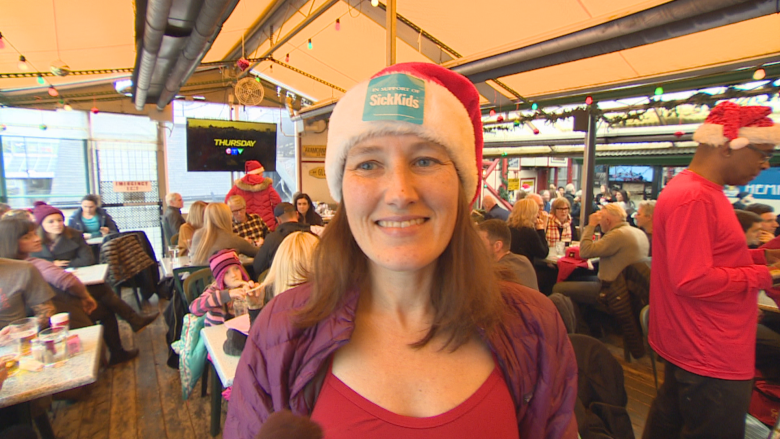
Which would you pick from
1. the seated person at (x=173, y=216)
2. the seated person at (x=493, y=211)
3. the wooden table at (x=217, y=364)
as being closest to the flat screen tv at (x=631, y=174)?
the seated person at (x=493, y=211)

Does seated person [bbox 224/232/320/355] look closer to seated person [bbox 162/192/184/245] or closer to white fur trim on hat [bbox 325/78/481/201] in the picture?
white fur trim on hat [bbox 325/78/481/201]

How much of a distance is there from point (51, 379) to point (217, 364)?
713mm

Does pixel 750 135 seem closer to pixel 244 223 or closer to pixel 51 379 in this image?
pixel 51 379

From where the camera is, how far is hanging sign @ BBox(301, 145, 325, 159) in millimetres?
9594

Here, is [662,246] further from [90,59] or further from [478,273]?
[90,59]

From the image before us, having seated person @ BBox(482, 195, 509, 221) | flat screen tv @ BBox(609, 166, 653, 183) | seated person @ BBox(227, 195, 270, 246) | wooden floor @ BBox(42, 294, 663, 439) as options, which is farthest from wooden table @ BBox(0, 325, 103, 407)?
flat screen tv @ BBox(609, 166, 653, 183)

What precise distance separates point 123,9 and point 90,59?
1.94m

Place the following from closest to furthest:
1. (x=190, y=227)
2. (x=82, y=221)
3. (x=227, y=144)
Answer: (x=190, y=227) < (x=82, y=221) < (x=227, y=144)

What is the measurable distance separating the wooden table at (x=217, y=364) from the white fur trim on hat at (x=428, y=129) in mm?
1466

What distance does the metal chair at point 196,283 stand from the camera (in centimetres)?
309

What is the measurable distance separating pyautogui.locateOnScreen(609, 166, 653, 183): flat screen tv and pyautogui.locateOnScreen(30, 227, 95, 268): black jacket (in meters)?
13.2

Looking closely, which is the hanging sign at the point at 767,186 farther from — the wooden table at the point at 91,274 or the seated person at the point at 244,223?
the wooden table at the point at 91,274

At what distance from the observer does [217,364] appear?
203cm

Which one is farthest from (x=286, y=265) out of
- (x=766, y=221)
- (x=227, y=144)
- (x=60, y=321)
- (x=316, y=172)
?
(x=316, y=172)
